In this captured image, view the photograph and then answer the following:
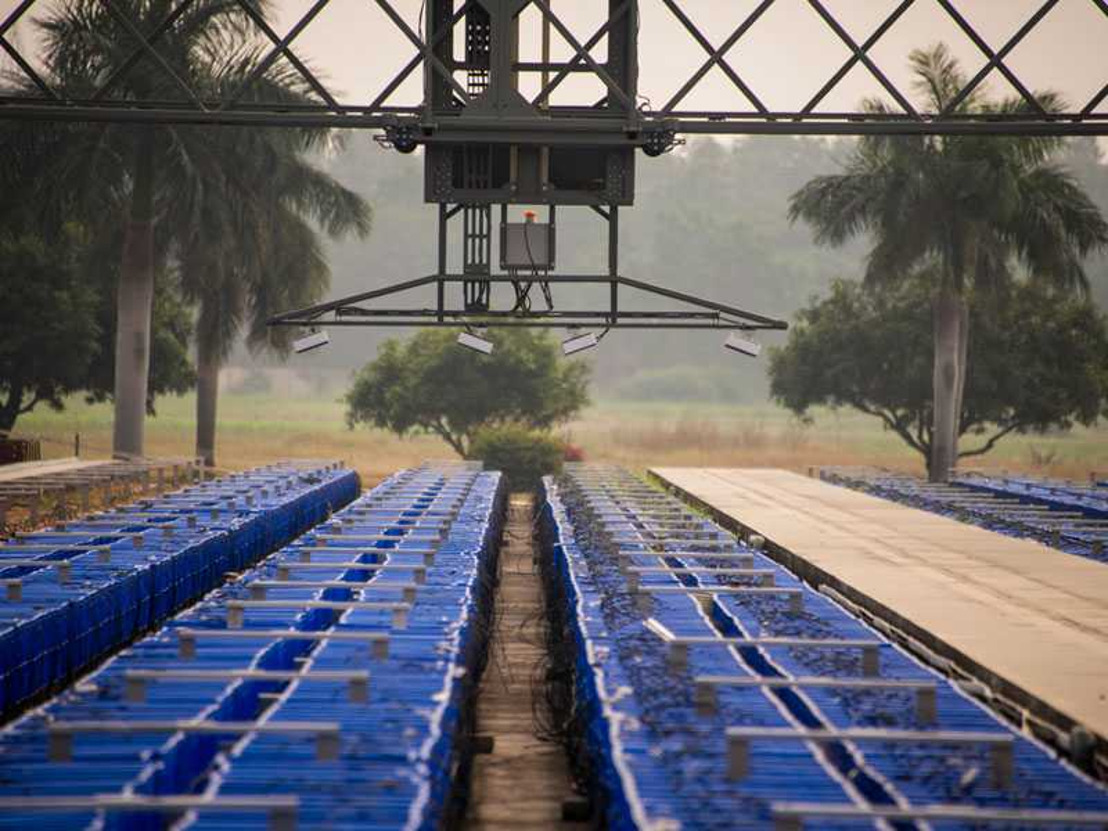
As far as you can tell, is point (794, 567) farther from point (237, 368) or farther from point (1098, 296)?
point (237, 368)

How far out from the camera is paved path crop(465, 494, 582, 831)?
13.5 metres

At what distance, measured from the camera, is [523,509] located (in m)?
45.8

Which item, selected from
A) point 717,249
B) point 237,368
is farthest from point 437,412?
point 237,368

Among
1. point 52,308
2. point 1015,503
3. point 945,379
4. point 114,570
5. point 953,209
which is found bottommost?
point 114,570

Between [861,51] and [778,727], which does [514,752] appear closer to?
[778,727]

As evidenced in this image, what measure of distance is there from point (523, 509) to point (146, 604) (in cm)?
2730

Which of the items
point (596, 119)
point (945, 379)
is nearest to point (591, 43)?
point (596, 119)

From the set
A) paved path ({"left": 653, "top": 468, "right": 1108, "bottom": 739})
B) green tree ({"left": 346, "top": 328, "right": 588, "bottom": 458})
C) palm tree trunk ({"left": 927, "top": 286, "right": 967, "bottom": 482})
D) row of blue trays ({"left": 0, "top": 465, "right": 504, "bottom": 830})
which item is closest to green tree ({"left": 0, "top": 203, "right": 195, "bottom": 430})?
green tree ({"left": 346, "top": 328, "right": 588, "bottom": 458})

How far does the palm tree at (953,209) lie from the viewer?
44062mm

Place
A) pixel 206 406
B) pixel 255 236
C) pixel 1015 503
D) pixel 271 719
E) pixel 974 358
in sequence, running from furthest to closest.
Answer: pixel 206 406 → pixel 974 358 → pixel 255 236 → pixel 1015 503 → pixel 271 719

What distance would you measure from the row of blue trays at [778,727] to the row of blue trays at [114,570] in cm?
457

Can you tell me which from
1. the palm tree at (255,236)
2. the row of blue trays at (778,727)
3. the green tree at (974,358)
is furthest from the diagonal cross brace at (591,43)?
the green tree at (974,358)

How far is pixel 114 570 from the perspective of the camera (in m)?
18.4

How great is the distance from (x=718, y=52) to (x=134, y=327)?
26.9 meters
